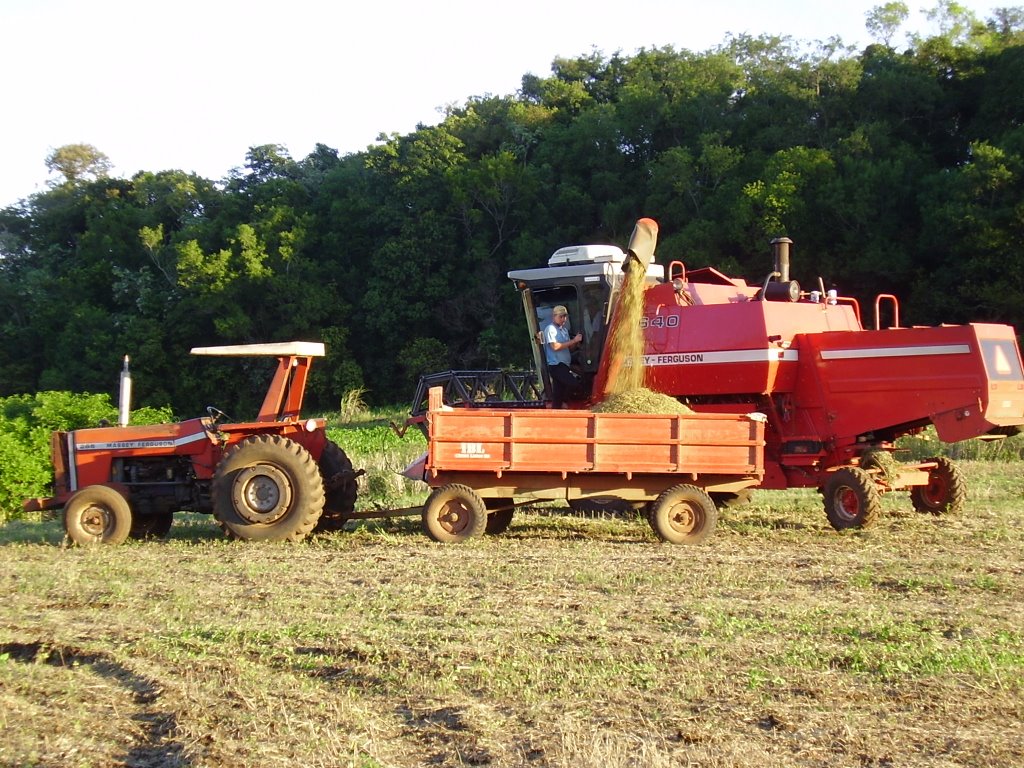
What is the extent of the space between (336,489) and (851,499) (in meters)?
5.12

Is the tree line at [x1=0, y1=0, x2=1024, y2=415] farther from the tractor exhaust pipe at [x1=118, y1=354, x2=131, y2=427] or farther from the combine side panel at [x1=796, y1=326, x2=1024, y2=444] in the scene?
the tractor exhaust pipe at [x1=118, y1=354, x2=131, y2=427]

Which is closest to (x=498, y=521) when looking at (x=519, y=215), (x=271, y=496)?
(x=271, y=496)

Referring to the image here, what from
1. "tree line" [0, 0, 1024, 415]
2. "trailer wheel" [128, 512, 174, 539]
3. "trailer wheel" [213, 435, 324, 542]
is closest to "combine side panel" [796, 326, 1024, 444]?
"trailer wheel" [213, 435, 324, 542]

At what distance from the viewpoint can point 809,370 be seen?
1128cm

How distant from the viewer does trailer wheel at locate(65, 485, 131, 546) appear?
10109 millimetres

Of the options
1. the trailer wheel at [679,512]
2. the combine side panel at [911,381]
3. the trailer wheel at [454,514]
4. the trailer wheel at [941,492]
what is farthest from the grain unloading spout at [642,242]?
the trailer wheel at [941,492]

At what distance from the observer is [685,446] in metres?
9.93

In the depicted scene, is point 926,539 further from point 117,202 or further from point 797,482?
point 117,202

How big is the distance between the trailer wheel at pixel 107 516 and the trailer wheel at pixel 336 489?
1.87m

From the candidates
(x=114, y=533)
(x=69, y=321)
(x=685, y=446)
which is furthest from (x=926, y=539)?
(x=69, y=321)

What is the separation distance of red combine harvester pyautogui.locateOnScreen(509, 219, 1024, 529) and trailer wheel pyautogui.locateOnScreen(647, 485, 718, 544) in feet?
5.01

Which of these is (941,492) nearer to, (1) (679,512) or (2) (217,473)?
(1) (679,512)

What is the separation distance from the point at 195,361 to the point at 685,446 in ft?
110

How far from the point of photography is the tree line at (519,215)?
27547mm
